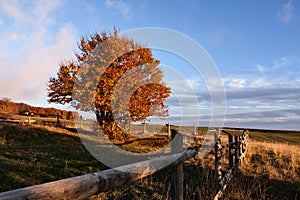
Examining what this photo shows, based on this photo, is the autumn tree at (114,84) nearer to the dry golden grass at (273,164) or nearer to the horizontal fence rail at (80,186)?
the dry golden grass at (273,164)

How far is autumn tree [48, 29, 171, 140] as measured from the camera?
17.7m

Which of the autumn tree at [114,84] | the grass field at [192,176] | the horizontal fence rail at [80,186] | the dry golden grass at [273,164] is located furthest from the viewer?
the autumn tree at [114,84]

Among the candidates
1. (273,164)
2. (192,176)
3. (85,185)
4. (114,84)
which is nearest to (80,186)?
(85,185)

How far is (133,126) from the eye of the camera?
19.9m

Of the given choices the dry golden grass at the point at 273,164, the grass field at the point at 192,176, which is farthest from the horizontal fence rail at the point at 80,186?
the dry golden grass at the point at 273,164

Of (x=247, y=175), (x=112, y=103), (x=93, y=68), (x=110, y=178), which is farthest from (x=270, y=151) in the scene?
(x=110, y=178)

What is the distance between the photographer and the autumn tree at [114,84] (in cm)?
1770

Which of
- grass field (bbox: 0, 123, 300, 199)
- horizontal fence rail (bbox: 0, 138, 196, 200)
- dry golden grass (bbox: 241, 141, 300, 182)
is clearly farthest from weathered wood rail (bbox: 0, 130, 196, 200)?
dry golden grass (bbox: 241, 141, 300, 182)

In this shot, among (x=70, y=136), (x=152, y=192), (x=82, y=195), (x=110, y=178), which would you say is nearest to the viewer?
(x=82, y=195)

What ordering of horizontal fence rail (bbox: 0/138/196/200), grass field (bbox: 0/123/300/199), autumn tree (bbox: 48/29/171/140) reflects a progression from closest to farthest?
horizontal fence rail (bbox: 0/138/196/200)
grass field (bbox: 0/123/300/199)
autumn tree (bbox: 48/29/171/140)

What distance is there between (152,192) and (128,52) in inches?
562

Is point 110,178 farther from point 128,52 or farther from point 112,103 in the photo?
point 128,52

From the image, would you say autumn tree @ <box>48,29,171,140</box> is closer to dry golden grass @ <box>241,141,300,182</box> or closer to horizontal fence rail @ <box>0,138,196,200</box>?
dry golden grass @ <box>241,141,300,182</box>

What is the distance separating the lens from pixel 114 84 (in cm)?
1775
